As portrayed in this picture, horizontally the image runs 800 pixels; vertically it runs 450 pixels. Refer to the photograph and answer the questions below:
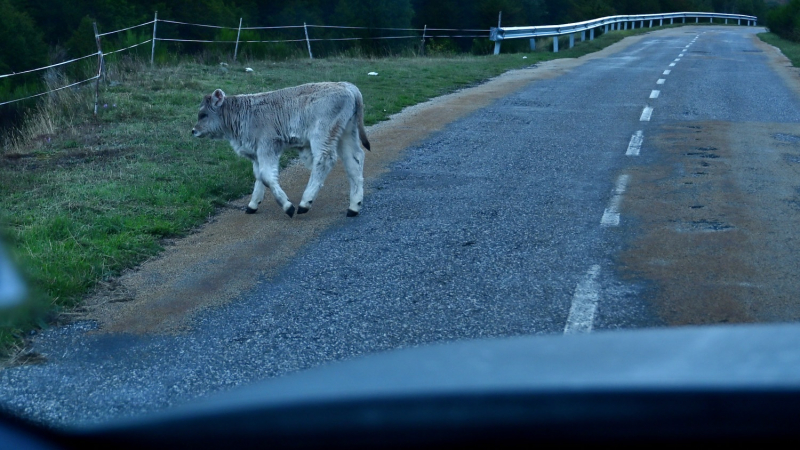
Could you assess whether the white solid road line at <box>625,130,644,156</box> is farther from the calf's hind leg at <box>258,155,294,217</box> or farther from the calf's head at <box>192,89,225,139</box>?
the calf's head at <box>192,89,225,139</box>

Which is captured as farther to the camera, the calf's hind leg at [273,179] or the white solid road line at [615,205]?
the calf's hind leg at [273,179]

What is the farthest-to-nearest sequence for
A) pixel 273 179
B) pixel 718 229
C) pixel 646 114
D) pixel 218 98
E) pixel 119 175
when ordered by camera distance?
pixel 646 114, pixel 119 175, pixel 218 98, pixel 273 179, pixel 718 229

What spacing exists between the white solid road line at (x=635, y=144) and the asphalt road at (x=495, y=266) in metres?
0.08

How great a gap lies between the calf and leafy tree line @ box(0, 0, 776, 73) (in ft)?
48.2

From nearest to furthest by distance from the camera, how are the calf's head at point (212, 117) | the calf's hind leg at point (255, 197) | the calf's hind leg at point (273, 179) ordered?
the calf's hind leg at point (273, 179) → the calf's hind leg at point (255, 197) → the calf's head at point (212, 117)

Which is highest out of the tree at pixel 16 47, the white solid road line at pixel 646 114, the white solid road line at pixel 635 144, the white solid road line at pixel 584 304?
the tree at pixel 16 47

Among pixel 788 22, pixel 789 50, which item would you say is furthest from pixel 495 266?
pixel 788 22

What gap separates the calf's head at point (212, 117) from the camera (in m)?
8.58

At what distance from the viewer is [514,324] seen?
5.23 m

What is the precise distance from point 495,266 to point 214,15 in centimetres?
3599

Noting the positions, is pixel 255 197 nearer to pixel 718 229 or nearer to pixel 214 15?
pixel 718 229

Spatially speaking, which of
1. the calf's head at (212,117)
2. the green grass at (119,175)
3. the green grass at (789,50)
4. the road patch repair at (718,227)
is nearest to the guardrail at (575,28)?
the green grass at (789,50)

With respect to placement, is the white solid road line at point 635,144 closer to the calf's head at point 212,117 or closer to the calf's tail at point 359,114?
the calf's tail at point 359,114

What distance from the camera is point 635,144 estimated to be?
1177 cm
